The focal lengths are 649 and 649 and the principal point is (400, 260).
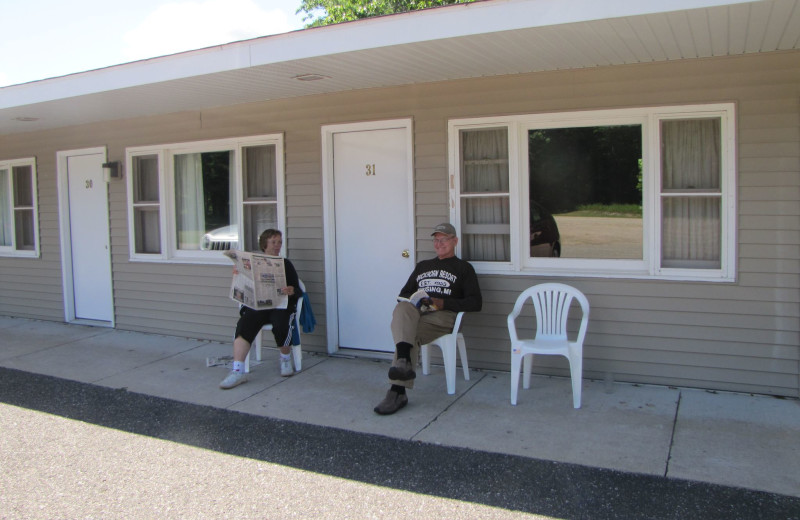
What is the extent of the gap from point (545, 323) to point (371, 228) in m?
1.73

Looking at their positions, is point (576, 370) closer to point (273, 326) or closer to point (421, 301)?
point (421, 301)

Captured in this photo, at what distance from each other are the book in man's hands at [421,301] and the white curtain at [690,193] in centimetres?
167

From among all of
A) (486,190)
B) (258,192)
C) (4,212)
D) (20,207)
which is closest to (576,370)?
(486,190)

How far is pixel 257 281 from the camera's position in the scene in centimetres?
504

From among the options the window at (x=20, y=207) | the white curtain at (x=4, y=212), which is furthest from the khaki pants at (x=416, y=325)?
the white curtain at (x=4, y=212)

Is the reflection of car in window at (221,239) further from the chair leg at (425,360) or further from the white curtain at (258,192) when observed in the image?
the chair leg at (425,360)

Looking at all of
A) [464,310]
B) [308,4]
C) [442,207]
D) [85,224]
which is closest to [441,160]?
[442,207]

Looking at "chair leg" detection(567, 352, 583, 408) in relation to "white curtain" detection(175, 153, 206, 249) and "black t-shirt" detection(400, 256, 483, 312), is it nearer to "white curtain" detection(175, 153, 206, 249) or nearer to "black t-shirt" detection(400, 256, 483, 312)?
"black t-shirt" detection(400, 256, 483, 312)

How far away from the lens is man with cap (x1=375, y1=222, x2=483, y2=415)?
427 centimetres

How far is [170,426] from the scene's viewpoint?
4.18 m

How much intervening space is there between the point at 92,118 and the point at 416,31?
4399mm

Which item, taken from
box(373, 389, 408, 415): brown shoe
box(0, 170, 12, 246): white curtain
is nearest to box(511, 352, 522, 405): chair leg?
box(373, 389, 408, 415): brown shoe

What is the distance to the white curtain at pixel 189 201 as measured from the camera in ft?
21.7

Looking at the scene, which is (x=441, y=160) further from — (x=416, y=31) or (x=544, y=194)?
(x=416, y=31)
